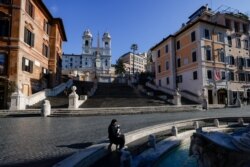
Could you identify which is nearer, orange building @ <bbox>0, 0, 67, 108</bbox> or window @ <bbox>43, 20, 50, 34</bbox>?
orange building @ <bbox>0, 0, 67, 108</bbox>

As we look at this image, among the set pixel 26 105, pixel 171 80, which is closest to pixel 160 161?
pixel 26 105

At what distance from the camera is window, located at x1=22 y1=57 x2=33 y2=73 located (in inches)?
1039

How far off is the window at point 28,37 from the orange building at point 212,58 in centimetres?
2297

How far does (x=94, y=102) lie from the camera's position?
1046 inches

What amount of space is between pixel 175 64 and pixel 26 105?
28485 mm

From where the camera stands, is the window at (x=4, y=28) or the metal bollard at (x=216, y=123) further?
the window at (x=4, y=28)

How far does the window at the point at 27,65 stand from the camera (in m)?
26.4

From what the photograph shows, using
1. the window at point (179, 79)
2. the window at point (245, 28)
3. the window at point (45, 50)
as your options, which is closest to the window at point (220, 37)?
the window at point (245, 28)

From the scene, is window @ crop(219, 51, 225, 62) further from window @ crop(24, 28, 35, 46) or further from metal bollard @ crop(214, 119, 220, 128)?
window @ crop(24, 28, 35, 46)

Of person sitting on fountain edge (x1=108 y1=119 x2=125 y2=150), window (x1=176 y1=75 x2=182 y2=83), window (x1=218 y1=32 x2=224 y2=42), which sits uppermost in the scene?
window (x1=218 y1=32 x2=224 y2=42)

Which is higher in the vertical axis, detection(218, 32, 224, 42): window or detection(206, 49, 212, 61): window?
detection(218, 32, 224, 42): window

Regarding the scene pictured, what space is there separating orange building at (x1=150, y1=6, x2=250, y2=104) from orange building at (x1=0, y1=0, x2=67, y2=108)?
2169cm

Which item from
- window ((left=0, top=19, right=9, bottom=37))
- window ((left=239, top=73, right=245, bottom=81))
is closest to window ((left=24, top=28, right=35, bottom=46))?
window ((left=0, top=19, right=9, bottom=37))

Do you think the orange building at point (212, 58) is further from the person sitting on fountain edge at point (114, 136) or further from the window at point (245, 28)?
the person sitting on fountain edge at point (114, 136)
